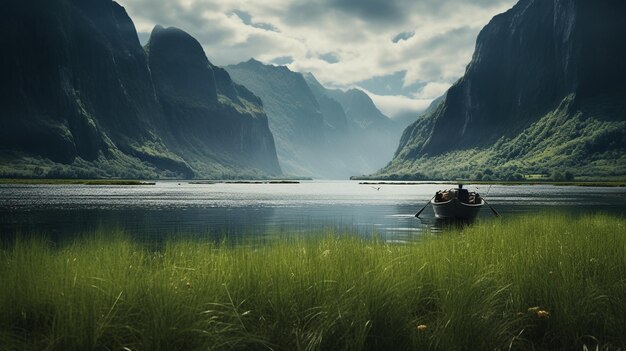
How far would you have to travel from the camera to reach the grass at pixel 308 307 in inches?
326

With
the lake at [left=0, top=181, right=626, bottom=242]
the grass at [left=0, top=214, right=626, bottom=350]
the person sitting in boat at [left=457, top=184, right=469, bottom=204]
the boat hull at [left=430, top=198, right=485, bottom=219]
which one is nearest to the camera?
the grass at [left=0, top=214, right=626, bottom=350]

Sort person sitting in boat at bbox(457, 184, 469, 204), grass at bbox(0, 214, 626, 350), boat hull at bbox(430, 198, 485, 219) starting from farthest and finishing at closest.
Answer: person sitting in boat at bbox(457, 184, 469, 204) → boat hull at bbox(430, 198, 485, 219) → grass at bbox(0, 214, 626, 350)

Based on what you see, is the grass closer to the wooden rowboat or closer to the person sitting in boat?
the wooden rowboat

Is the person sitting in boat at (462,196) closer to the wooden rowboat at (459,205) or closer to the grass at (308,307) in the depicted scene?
the wooden rowboat at (459,205)

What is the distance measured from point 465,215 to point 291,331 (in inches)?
1883

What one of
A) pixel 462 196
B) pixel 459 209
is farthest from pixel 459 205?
pixel 462 196

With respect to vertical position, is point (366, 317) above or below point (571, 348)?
above

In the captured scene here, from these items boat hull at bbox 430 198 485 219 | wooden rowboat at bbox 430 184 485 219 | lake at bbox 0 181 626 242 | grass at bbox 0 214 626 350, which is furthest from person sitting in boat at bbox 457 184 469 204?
grass at bbox 0 214 626 350

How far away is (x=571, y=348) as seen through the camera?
945 centimetres

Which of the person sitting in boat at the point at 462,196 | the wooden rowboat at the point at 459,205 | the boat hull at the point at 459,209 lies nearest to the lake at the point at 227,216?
the wooden rowboat at the point at 459,205

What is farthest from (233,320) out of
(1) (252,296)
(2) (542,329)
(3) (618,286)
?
(3) (618,286)

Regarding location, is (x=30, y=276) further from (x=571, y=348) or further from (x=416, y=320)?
(x=571, y=348)

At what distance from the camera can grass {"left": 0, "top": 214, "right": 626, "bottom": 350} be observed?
8.28 metres

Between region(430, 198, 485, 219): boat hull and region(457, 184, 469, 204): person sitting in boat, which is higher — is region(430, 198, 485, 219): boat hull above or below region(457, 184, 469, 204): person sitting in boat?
below
